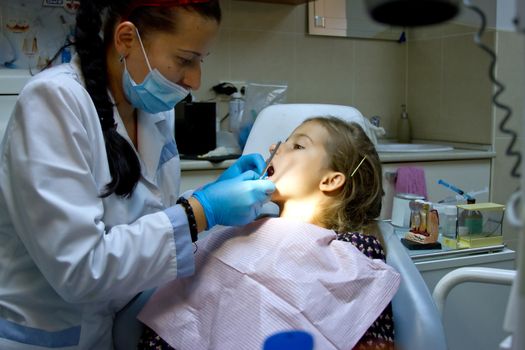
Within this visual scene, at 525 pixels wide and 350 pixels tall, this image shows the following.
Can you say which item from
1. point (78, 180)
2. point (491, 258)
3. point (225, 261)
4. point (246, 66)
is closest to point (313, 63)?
point (246, 66)

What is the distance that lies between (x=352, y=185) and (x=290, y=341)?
23.0 inches

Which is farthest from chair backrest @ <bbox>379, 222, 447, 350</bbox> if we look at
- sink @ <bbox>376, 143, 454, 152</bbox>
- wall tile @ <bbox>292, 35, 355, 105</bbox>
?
Answer: wall tile @ <bbox>292, 35, 355, 105</bbox>

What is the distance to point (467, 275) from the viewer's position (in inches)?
39.5

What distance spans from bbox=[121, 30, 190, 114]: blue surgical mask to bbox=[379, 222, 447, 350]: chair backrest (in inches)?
26.7

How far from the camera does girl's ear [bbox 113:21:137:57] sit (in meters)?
1.17

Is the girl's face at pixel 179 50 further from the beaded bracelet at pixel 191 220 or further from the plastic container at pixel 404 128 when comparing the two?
the plastic container at pixel 404 128

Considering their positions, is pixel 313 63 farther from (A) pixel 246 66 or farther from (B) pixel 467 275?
(B) pixel 467 275

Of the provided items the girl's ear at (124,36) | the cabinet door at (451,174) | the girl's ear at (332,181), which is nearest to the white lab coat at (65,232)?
the girl's ear at (124,36)

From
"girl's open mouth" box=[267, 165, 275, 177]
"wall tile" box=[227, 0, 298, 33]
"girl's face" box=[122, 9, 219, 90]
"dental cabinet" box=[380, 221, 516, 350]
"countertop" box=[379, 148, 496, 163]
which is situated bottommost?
"dental cabinet" box=[380, 221, 516, 350]

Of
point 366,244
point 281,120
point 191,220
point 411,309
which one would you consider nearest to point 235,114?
point 281,120

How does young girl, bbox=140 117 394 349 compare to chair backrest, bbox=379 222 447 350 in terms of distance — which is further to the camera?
young girl, bbox=140 117 394 349

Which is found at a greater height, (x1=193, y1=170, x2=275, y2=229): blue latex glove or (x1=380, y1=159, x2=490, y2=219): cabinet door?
(x1=193, y1=170, x2=275, y2=229): blue latex glove

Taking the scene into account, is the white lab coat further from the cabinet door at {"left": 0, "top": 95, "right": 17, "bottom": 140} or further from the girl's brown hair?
the cabinet door at {"left": 0, "top": 95, "right": 17, "bottom": 140}

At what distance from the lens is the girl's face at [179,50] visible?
1151mm
